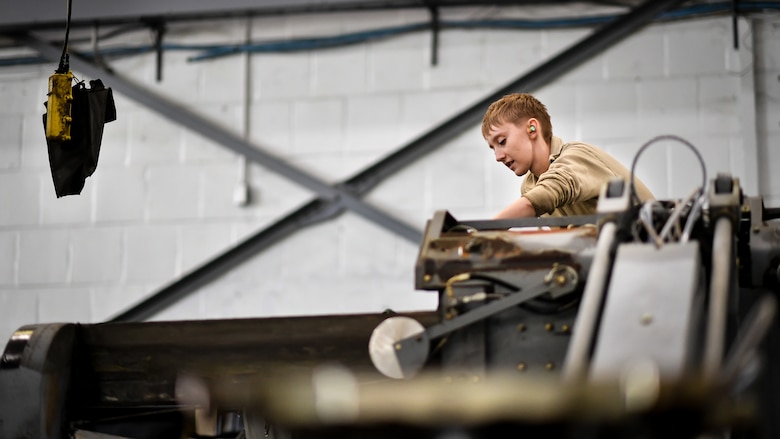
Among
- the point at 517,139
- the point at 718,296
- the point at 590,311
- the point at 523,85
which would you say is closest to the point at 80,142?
the point at 517,139

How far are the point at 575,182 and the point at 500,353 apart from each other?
983mm

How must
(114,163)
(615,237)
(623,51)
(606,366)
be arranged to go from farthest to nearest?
(114,163) < (623,51) < (615,237) < (606,366)

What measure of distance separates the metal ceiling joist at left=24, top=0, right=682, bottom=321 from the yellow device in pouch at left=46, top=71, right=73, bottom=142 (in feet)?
7.06

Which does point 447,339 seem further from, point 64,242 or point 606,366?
point 64,242

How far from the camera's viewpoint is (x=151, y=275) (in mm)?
6242

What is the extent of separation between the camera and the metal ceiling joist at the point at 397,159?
5.86m

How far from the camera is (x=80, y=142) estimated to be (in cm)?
421

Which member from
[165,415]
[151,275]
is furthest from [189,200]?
[165,415]

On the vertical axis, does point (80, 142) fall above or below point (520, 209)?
above

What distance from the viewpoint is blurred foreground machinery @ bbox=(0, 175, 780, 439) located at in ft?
4.07

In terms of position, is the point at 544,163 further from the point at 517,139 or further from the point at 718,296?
the point at 718,296

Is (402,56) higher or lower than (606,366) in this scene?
higher

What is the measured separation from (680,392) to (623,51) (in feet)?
15.9

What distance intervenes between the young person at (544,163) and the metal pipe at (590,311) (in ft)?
2.56
